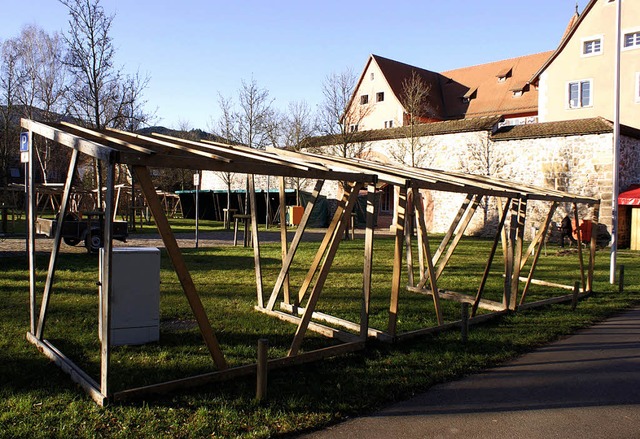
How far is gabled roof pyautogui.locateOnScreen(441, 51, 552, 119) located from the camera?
145ft

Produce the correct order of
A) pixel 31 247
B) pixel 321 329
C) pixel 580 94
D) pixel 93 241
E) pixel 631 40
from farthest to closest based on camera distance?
pixel 580 94 < pixel 631 40 < pixel 93 241 < pixel 321 329 < pixel 31 247

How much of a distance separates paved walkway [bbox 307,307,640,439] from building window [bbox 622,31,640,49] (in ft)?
86.3

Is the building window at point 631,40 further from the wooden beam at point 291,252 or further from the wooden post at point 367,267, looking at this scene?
the wooden post at point 367,267

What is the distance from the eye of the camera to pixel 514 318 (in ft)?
27.8

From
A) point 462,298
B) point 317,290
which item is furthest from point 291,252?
point 462,298

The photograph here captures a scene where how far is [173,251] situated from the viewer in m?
4.82

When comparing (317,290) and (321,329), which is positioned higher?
(317,290)

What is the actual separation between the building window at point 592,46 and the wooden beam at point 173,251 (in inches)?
1193

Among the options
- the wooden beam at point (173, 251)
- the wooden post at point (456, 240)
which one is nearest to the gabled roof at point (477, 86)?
the wooden post at point (456, 240)

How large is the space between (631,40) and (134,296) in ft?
97.6

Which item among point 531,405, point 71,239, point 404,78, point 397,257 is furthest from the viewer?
point 404,78

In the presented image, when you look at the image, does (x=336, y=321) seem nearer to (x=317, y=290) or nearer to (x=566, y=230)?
(x=317, y=290)

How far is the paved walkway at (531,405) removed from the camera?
435cm

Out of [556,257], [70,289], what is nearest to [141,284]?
[70,289]
